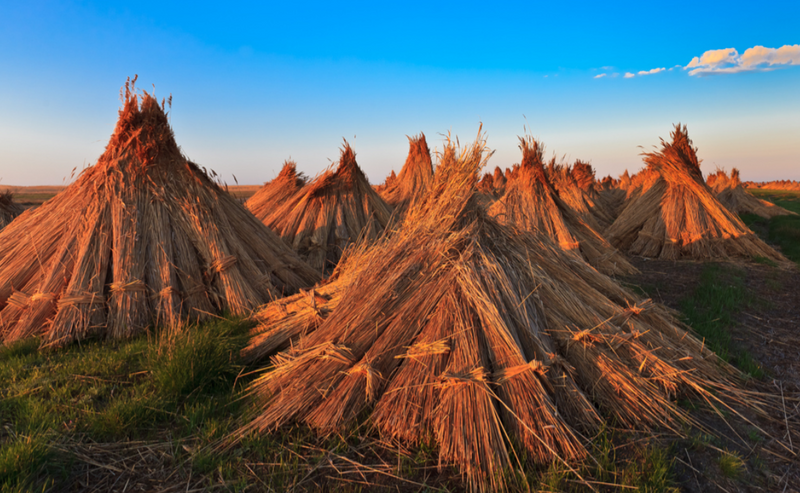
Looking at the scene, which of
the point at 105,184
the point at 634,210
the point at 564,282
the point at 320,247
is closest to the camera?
the point at 564,282

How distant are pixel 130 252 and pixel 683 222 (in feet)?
40.9

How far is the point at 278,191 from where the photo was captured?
11766 millimetres

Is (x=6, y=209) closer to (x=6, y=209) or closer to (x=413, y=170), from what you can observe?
(x=6, y=209)

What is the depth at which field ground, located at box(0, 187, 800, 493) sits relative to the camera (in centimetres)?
234

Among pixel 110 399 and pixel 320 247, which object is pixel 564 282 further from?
pixel 320 247

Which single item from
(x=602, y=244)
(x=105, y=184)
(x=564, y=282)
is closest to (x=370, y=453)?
(x=564, y=282)

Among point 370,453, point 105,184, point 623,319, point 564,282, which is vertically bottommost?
point 370,453

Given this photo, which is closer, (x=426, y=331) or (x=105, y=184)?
(x=426, y=331)

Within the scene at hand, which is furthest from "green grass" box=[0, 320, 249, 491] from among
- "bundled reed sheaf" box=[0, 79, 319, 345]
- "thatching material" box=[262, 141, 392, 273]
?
"thatching material" box=[262, 141, 392, 273]

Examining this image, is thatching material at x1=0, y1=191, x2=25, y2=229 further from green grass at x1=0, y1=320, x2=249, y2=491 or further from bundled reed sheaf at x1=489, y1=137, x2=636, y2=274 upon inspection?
bundled reed sheaf at x1=489, y1=137, x2=636, y2=274

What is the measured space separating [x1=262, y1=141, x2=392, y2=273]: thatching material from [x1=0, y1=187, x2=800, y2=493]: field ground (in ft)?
19.4

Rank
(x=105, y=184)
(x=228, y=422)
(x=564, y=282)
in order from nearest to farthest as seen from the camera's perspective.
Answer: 1. (x=228, y=422)
2. (x=564, y=282)
3. (x=105, y=184)

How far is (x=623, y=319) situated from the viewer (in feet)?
11.1

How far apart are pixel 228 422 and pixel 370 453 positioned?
3.41 ft
